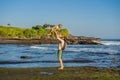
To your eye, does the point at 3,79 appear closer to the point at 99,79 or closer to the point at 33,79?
the point at 33,79

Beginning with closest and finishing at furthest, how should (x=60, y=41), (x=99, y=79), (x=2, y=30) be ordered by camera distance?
(x=99, y=79) → (x=60, y=41) → (x=2, y=30)

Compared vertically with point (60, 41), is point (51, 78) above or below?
below

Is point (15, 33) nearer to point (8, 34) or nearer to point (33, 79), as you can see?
point (8, 34)

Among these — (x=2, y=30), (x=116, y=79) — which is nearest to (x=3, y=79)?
(x=116, y=79)

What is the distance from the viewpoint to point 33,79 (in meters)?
13.5

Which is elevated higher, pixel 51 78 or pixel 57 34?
pixel 57 34

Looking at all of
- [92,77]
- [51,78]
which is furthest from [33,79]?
[92,77]

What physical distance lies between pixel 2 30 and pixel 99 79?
168440 mm

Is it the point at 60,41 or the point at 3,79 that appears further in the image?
the point at 60,41

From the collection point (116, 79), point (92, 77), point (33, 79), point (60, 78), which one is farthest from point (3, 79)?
point (116, 79)

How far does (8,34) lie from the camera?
179000 mm

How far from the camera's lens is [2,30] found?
178m

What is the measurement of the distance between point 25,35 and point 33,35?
192 inches

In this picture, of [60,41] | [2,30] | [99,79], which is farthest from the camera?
[2,30]
